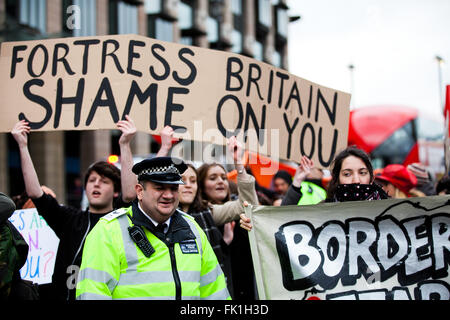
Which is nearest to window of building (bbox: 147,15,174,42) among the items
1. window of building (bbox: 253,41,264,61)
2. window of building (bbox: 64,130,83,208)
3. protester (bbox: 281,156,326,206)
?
window of building (bbox: 64,130,83,208)

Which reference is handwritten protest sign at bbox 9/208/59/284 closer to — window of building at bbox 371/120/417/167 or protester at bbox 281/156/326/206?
protester at bbox 281/156/326/206

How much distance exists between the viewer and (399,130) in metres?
16.2

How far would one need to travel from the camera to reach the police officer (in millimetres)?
2561

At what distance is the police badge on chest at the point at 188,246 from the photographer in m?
2.73

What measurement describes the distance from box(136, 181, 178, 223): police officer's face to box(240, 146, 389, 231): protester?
1.22m

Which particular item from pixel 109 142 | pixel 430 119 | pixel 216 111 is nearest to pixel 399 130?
pixel 430 119

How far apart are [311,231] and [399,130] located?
13662 millimetres

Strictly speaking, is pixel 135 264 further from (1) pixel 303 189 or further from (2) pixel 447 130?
(2) pixel 447 130

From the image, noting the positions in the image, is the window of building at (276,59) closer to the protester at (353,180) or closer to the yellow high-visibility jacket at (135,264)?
the protester at (353,180)

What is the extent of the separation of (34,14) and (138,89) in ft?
51.9

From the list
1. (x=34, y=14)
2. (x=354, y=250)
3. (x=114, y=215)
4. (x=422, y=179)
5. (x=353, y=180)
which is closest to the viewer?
(x=114, y=215)

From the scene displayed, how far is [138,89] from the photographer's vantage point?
399 cm

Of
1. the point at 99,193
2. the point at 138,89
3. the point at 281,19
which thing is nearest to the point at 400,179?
the point at 138,89

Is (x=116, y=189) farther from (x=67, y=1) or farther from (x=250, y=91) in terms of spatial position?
(x=67, y=1)
